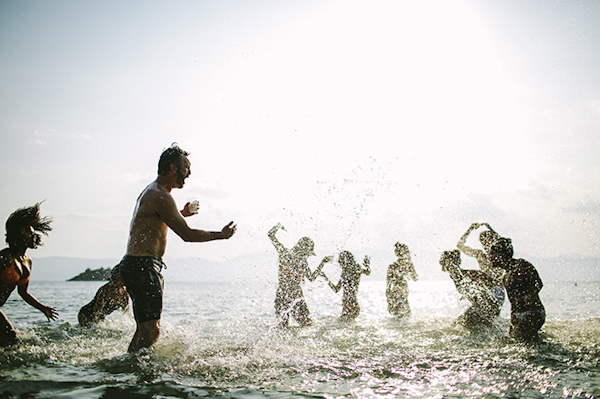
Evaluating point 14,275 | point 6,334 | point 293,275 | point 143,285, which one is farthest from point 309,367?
point 293,275

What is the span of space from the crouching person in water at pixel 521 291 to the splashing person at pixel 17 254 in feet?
22.9

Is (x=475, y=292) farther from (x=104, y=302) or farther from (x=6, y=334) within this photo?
(x=6, y=334)

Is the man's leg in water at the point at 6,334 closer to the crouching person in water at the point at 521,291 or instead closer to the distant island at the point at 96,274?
the distant island at the point at 96,274

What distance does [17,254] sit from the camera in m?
5.12

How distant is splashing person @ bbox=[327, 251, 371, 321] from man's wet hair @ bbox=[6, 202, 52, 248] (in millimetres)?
6156

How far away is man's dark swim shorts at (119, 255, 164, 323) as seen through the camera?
395 centimetres

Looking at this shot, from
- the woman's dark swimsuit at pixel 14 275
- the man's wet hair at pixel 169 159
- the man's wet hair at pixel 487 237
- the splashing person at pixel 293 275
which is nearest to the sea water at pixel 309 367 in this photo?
the woman's dark swimsuit at pixel 14 275

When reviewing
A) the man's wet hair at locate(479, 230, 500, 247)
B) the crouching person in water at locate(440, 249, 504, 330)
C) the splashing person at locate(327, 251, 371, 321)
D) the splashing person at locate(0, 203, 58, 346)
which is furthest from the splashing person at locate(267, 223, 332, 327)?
the splashing person at locate(0, 203, 58, 346)

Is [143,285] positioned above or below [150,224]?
below

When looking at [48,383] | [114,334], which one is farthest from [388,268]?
[48,383]

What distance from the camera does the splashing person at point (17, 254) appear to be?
191 inches

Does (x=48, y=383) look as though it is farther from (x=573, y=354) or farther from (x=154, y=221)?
(x=573, y=354)

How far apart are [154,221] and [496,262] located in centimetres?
537

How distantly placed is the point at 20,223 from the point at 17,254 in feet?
1.42
